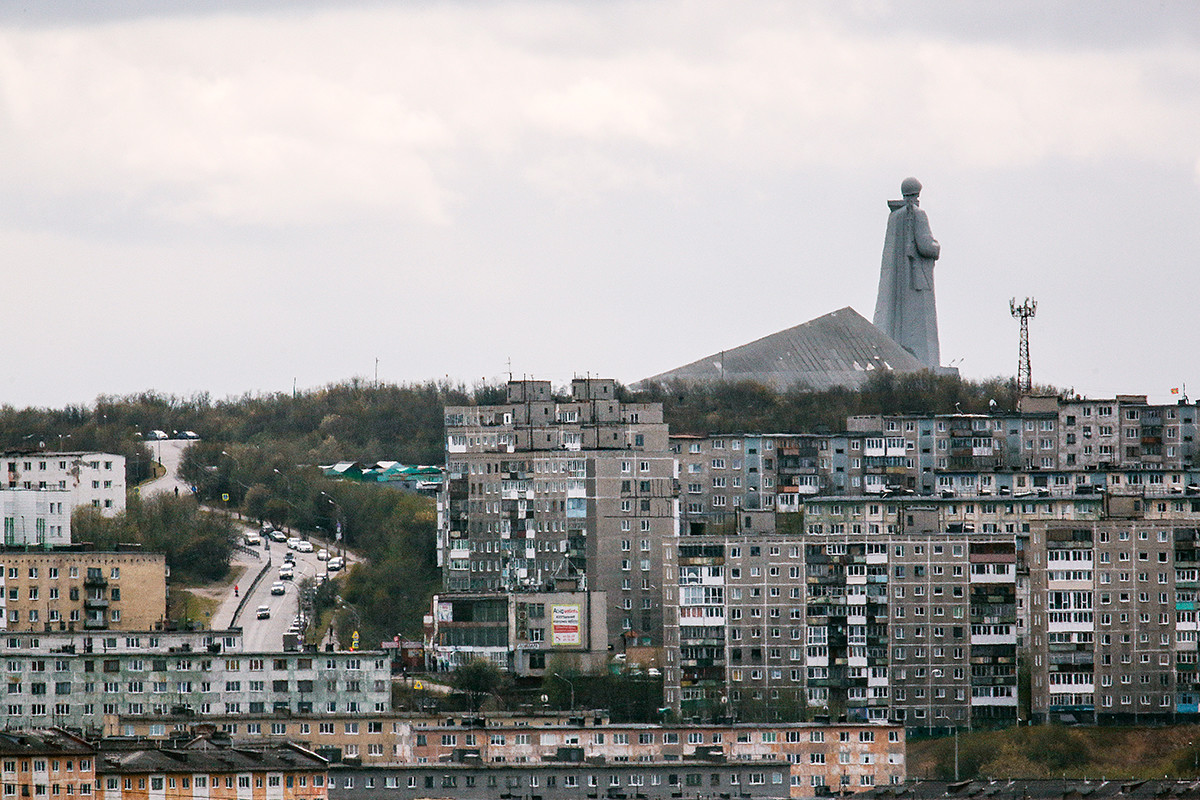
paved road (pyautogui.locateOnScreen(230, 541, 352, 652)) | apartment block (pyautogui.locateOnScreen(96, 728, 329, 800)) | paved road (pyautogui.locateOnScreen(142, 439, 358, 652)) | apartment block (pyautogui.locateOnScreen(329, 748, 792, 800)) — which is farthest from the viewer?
paved road (pyautogui.locateOnScreen(142, 439, 358, 652))

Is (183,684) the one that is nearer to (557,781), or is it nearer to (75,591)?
(75,591)

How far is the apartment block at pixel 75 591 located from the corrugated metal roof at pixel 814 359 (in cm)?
5732

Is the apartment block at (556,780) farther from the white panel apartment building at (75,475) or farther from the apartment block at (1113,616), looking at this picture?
the white panel apartment building at (75,475)

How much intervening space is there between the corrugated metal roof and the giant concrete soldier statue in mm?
2852

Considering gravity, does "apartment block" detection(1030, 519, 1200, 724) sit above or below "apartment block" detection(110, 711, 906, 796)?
above

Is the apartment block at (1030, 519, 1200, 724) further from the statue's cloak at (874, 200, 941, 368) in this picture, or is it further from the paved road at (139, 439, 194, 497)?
the statue's cloak at (874, 200, 941, 368)

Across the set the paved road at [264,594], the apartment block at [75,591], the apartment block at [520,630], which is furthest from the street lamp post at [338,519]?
the apartment block at [75,591]

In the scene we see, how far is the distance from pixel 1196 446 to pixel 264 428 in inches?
2162

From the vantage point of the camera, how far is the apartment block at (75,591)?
10606cm

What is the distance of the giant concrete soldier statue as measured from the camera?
17600 cm

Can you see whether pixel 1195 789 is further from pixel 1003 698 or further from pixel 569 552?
pixel 569 552

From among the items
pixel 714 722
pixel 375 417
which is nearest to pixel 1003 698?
pixel 714 722

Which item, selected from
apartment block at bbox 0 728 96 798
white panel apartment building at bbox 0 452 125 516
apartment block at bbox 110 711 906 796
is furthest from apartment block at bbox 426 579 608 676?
apartment block at bbox 0 728 96 798

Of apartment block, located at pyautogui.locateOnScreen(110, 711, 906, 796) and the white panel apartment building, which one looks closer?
apartment block, located at pyautogui.locateOnScreen(110, 711, 906, 796)
